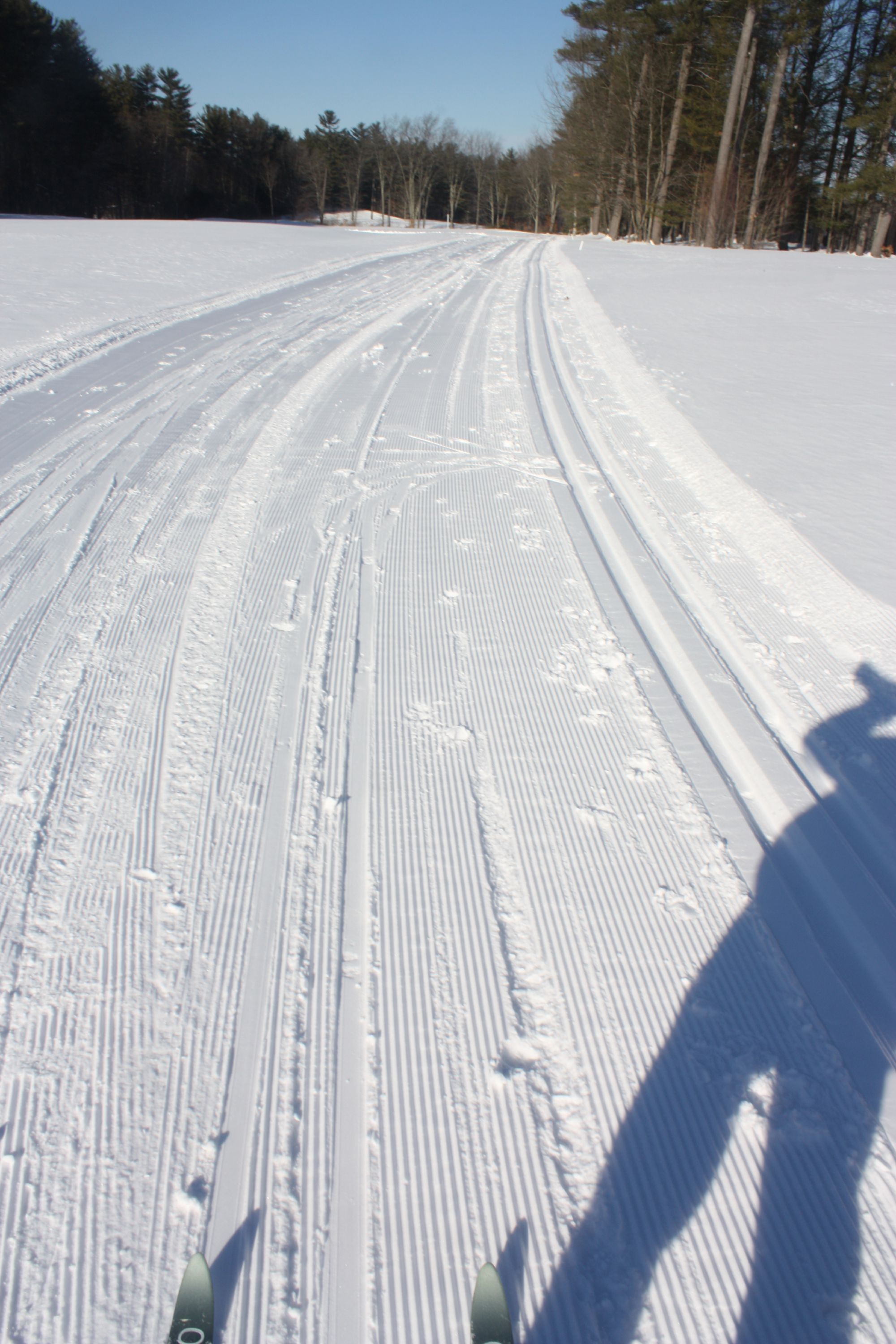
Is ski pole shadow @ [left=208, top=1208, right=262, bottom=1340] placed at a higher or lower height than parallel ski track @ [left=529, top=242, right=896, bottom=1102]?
lower

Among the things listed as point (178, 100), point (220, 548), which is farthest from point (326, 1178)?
point (178, 100)

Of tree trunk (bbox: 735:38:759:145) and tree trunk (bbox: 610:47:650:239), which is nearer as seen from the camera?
tree trunk (bbox: 735:38:759:145)

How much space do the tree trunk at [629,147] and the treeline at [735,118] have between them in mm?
65

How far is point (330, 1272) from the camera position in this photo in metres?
1.26

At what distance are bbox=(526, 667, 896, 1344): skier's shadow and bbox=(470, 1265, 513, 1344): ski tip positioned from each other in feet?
0.18

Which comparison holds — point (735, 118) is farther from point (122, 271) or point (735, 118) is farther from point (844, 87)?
point (122, 271)

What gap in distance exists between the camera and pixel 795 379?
681 cm

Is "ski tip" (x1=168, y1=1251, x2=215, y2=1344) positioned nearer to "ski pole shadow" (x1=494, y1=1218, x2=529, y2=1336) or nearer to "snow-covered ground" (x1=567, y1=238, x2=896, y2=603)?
"ski pole shadow" (x1=494, y1=1218, x2=529, y2=1336)

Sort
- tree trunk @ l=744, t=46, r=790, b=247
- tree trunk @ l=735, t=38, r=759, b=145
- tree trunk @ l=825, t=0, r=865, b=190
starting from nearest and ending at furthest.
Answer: tree trunk @ l=744, t=46, r=790, b=247
tree trunk @ l=735, t=38, r=759, b=145
tree trunk @ l=825, t=0, r=865, b=190

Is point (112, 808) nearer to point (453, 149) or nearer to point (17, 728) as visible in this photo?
point (17, 728)

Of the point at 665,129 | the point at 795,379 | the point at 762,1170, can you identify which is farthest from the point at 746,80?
the point at 762,1170

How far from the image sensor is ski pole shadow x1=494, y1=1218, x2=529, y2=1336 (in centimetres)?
124

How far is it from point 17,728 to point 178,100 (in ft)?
217

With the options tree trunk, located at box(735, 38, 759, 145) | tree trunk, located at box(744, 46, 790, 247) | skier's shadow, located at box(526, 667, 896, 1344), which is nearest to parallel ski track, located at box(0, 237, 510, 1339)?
skier's shadow, located at box(526, 667, 896, 1344)
